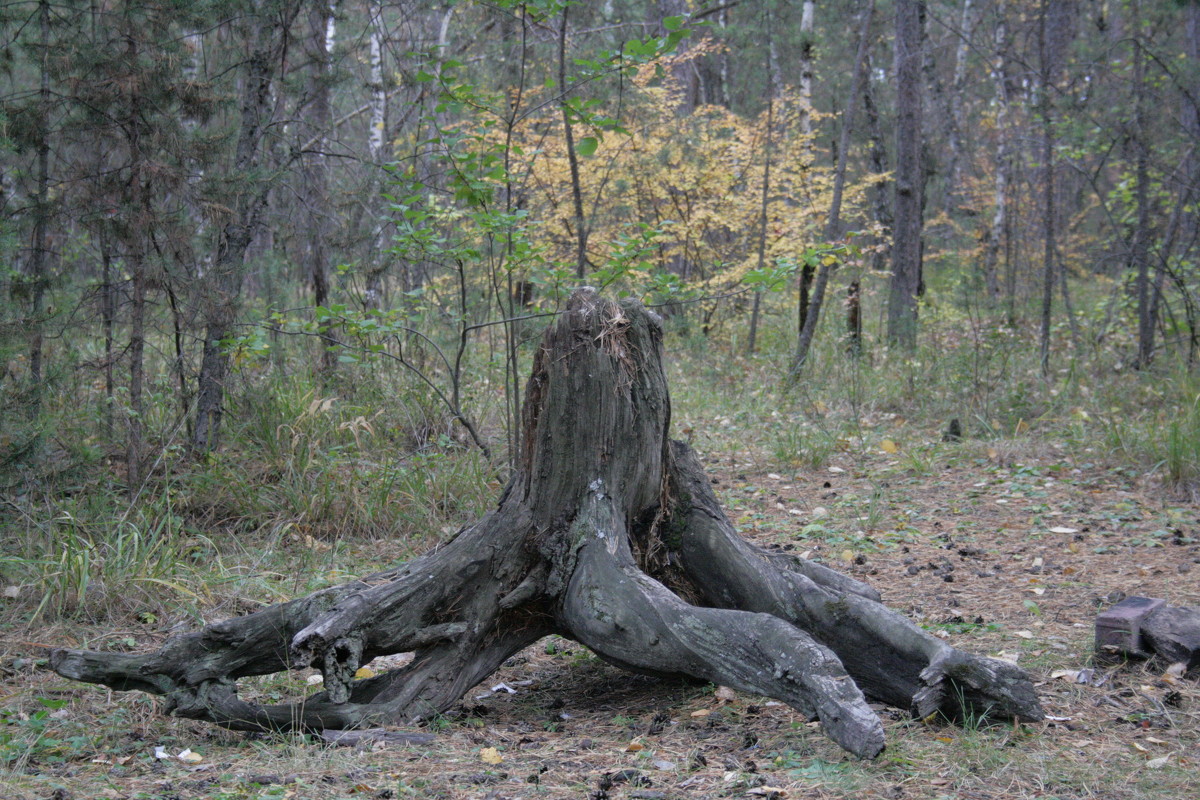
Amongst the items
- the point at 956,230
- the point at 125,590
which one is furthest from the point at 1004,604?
the point at 956,230

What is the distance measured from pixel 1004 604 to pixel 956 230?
20279 millimetres

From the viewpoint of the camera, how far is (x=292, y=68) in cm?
677

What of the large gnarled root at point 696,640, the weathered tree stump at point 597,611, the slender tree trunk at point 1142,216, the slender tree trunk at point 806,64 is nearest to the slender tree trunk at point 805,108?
the slender tree trunk at point 806,64

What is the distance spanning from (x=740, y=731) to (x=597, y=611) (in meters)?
0.66

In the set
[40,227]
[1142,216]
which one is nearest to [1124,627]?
[40,227]

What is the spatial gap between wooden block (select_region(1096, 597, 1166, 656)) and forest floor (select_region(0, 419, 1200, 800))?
2.6 inches

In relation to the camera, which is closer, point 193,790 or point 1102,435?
point 193,790

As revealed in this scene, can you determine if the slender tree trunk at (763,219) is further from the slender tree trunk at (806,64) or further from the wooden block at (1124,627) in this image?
the wooden block at (1124,627)

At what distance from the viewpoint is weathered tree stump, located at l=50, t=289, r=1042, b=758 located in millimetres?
2914

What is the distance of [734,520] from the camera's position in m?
6.22

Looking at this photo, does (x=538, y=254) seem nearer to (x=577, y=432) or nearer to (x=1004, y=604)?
(x=577, y=432)

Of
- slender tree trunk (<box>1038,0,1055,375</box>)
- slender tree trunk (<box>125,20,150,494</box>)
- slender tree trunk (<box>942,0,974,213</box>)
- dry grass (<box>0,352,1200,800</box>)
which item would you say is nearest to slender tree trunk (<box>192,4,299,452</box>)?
slender tree trunk (<box>125,20,150,494</box>)

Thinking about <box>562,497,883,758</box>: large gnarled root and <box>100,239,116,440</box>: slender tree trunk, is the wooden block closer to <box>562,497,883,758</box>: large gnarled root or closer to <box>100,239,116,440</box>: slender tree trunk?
<box>562,497,883,758</box>: large gnarled root

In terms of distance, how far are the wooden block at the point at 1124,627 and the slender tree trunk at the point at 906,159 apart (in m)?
8.06
